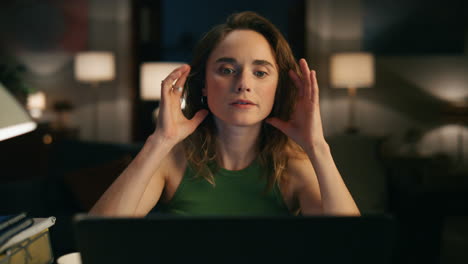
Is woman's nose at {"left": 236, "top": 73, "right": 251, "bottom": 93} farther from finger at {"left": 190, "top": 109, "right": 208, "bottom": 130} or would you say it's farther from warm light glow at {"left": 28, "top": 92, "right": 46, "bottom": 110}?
warm light glow at {"left": 28, "top": 92, "right": 46, "bottom": 110}

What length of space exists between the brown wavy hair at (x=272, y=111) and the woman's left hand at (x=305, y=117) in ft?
0.15

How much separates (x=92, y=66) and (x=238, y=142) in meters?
3.75

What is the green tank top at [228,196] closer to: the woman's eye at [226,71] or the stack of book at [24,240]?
the woman's eye at [226,71]

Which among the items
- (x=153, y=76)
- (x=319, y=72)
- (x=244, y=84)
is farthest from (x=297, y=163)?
(x=319, y=72)

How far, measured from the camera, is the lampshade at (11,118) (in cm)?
68

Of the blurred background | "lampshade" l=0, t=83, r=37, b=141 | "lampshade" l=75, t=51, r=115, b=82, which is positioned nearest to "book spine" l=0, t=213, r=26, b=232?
"lampshade" l=0, t=83, r=37, b=141

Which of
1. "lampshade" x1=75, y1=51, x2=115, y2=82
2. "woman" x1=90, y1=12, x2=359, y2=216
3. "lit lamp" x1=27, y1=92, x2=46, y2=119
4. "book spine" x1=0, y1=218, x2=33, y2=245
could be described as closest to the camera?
"book spine" x1=0, y1=218, x2=33, y2=245

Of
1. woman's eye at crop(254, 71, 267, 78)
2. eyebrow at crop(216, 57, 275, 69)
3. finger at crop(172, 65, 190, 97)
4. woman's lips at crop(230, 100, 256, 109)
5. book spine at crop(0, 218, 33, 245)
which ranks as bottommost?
book spine at crop(0, 218, 33, 245)

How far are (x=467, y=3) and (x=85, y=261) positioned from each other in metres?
4.82

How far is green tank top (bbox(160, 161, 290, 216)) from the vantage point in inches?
47.4

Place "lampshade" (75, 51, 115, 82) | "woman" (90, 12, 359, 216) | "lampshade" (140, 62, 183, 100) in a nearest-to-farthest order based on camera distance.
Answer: "woman" (90, 12, 359, 216) → "lampshade" (140, 62, 183, 100) → "lampshade" (75, 51, 115, 82)

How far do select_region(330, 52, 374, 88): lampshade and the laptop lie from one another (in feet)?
12.6

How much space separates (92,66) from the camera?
4637 millimetres

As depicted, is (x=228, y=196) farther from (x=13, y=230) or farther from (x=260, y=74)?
(x=13, y=230)
